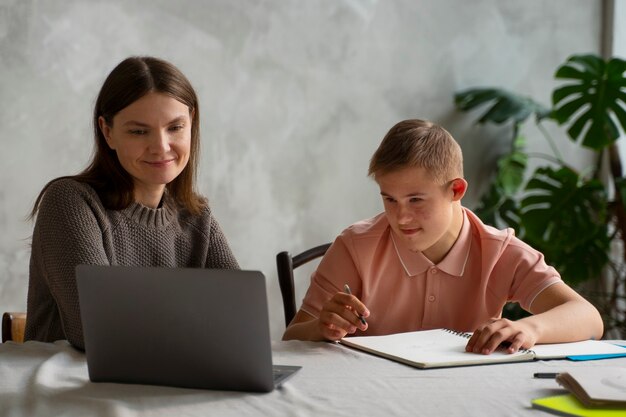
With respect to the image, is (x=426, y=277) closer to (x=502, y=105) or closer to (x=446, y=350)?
(x=446, y=350)

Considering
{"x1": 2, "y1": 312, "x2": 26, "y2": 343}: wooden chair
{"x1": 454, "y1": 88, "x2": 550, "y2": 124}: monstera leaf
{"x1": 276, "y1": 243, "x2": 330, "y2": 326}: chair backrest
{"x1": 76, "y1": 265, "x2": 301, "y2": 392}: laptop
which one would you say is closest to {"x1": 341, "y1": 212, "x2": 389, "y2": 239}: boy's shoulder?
{"x1": 276, "y1": 243, "x2": 330, "y2": 326}: chair backrest

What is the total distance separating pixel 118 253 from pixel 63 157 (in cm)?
133

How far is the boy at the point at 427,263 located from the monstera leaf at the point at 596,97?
5.39 feet

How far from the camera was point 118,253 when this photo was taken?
1.80 m

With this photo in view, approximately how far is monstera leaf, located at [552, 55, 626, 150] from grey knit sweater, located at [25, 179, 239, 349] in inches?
72.9

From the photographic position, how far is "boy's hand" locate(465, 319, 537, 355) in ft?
4.79

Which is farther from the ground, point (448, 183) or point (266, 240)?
point (448, 183)

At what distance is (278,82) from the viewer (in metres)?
3.48

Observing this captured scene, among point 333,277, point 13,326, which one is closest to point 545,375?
point 333,277

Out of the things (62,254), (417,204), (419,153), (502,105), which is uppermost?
(502,105)

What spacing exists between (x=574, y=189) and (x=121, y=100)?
2189 mm

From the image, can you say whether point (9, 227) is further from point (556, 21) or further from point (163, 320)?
point (556, 21)

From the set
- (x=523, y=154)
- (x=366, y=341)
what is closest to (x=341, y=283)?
(x=366, y=341)

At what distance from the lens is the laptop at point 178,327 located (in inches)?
48.4
